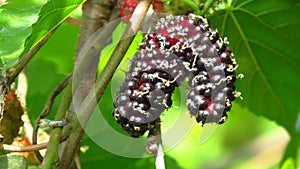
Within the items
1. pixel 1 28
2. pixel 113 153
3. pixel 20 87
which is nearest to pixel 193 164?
pixel 113 153

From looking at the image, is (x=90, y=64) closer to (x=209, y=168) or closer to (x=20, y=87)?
(x=20, y=87)

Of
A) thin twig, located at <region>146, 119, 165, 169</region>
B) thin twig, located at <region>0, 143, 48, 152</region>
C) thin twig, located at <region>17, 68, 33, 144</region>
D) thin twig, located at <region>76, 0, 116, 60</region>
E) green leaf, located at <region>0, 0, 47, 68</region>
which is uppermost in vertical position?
green leaf, located at <region>0, 0, 47, 68</region>

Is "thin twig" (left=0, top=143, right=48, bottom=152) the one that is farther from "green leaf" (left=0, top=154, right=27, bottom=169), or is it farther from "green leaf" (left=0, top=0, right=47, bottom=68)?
"green leaf" (left=0, top=0, right=47, bottom=68)

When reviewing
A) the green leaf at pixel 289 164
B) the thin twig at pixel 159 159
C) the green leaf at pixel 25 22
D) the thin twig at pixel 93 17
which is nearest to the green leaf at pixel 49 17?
the green leaf at pixel 25 22

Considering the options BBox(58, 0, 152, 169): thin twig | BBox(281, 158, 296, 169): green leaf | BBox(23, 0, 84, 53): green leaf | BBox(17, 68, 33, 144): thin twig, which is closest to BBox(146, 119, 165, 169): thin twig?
BBox(58, 0, 152, 169): thin twig

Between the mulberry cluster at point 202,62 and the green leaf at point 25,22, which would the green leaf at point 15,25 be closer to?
the green leaf at point 25,22

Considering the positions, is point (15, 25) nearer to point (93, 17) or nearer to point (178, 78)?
point (178, 78)

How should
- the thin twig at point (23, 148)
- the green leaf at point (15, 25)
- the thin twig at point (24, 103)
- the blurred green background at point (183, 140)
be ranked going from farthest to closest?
the blurred green background at point (183, 140)
the thin twig at point (24, 103)
the thin twig at point (23, 148)
the green leaf at point (15, 25)
